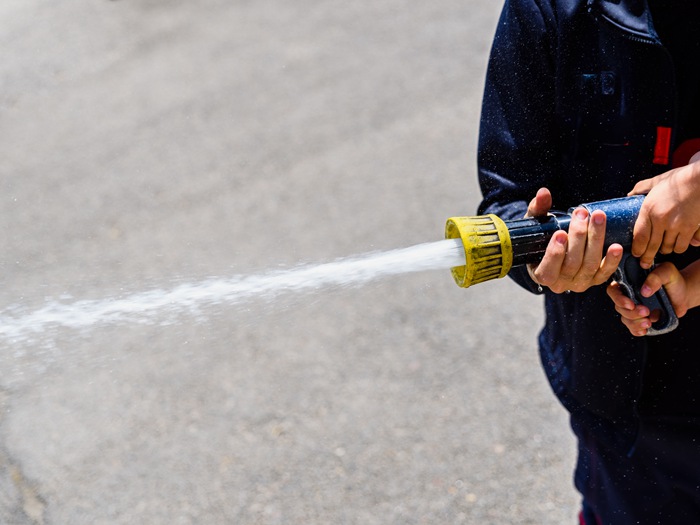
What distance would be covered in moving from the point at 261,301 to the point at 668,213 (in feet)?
5.59

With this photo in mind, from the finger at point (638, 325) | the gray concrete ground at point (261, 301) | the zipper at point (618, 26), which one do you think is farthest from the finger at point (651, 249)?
the gray concrete ground at point (261, 301)

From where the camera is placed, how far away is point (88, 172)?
4543mm

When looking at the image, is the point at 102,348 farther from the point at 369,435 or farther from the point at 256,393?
the point at 369,435

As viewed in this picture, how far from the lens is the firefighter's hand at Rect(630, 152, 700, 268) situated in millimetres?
1400

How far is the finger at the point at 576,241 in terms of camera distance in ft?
4.88

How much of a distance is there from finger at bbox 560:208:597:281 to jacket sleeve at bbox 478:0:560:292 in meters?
0.23

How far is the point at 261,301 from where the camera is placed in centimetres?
284

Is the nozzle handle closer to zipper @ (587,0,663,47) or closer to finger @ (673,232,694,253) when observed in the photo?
finger @ (673,232,694,253)

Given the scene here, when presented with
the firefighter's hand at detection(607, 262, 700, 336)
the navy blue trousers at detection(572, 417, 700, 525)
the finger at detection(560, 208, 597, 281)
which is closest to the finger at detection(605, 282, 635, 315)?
the firefighter's hand at detection(607, 262, 700, 336)

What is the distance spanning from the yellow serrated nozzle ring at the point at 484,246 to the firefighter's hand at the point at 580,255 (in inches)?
3.2

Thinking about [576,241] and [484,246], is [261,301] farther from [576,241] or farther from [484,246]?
[576,241]

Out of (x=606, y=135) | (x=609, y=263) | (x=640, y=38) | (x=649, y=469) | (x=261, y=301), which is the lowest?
(x=649, y=469)

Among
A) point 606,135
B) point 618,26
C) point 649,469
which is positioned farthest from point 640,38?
point 649,469

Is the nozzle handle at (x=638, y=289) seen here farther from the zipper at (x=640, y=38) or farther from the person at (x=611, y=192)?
the zipper at (x=640, y=38)
